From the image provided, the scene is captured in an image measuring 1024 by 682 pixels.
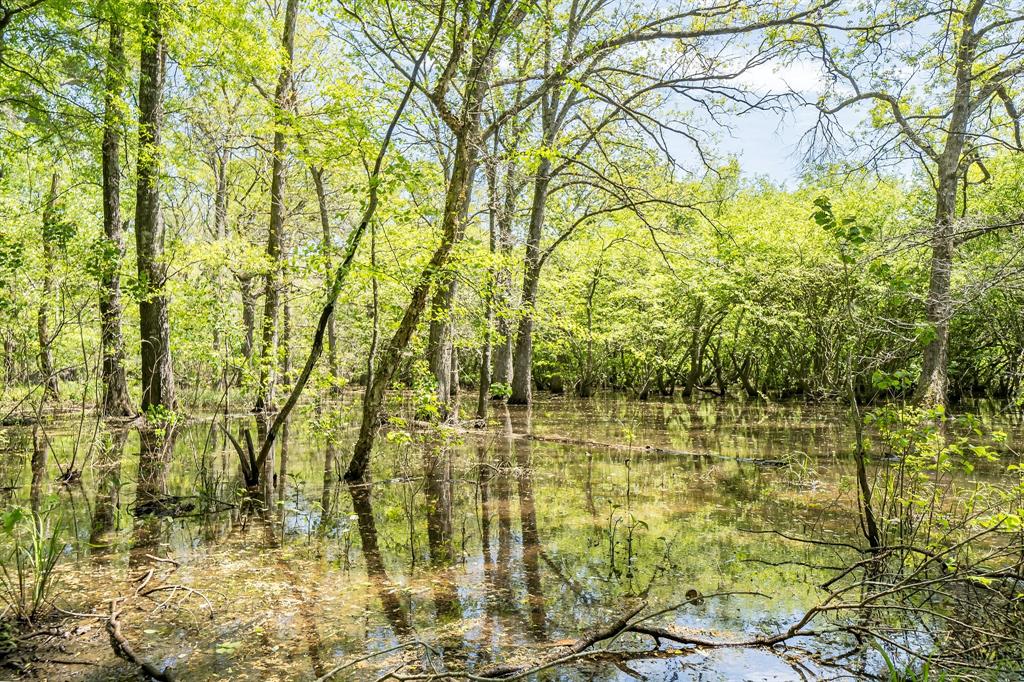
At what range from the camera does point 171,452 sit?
10.2 metres

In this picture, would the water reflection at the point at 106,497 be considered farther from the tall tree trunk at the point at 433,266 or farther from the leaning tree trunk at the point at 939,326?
the leaning tree trunk at the point at 939,326

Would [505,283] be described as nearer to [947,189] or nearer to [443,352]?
[443,352]

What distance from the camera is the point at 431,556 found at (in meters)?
5.57

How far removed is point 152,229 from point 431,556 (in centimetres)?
910

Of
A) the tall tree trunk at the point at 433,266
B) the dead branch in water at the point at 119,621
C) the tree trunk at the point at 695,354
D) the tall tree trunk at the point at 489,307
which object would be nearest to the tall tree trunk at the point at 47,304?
the dead branch in water at the point at 119,621

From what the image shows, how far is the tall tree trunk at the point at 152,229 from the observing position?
11055 millimetres

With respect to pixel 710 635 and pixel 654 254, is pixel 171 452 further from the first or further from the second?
pixel 654 254

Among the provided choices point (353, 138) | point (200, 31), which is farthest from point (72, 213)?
point (353, 138)

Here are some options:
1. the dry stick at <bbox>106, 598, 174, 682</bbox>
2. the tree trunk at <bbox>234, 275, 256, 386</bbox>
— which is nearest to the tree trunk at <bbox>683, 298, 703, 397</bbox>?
the tree trunk at <bbox>234, 275, 256, 386</bbox>

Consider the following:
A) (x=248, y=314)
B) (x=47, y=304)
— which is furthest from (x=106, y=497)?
(x=248, y=314)

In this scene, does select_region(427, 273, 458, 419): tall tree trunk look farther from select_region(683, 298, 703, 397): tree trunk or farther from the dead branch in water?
select_region(683, 298, 703, 397): tree trunk

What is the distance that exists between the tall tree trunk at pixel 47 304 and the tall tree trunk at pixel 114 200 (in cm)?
82

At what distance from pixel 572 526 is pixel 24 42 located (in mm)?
10000

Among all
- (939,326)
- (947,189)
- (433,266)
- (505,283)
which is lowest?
(939,326)
